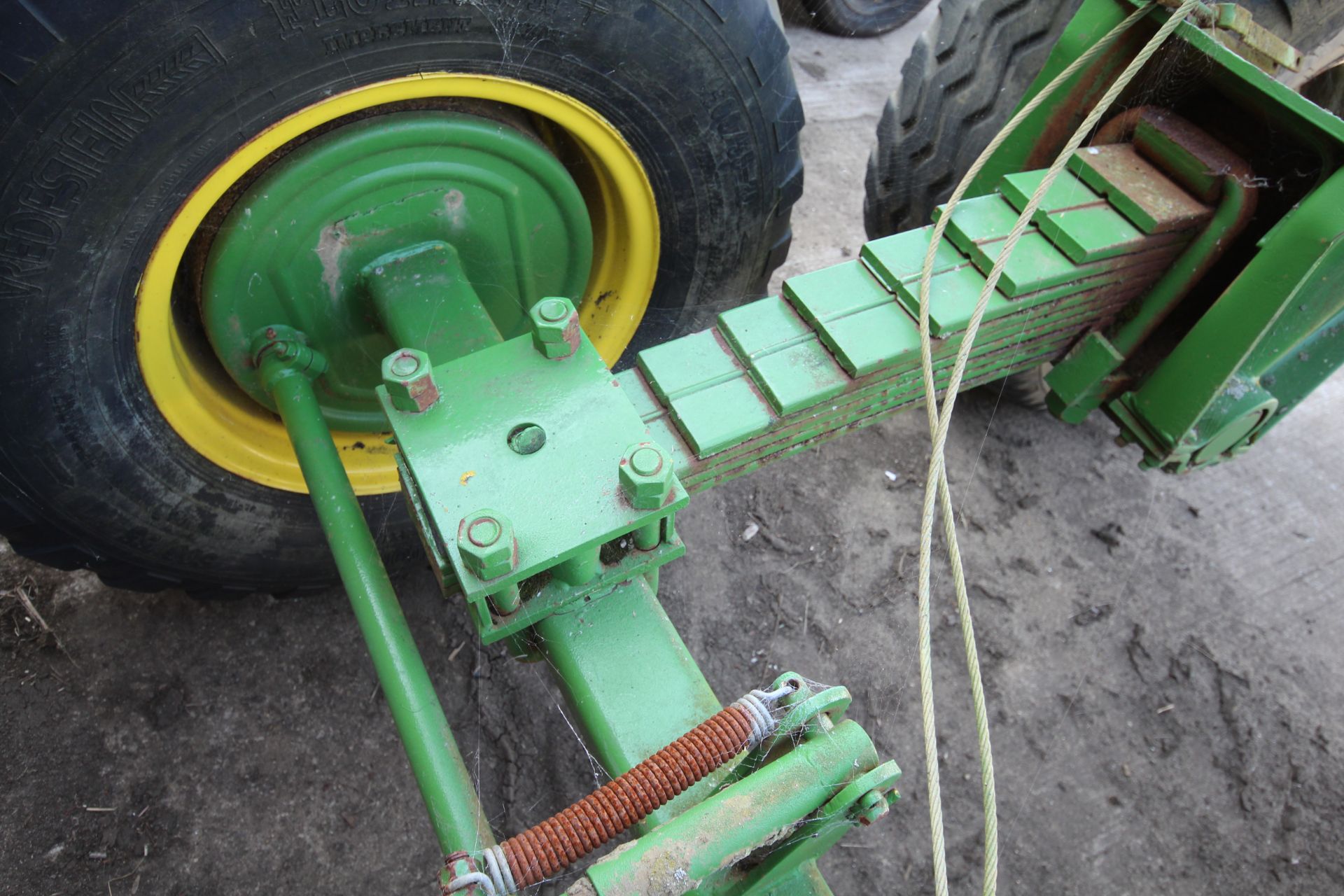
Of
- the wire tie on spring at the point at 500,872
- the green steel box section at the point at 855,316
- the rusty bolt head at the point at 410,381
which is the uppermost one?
the rusty bolt head at the point at 410,381

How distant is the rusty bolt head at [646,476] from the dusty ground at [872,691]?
3.27ft

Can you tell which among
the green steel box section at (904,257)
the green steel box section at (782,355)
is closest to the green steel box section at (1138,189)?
the green steel box section at (904,257)

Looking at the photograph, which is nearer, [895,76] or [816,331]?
[816,331]

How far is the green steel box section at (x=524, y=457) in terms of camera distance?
40.7 inches

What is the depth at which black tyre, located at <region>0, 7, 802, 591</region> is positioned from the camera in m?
1.08

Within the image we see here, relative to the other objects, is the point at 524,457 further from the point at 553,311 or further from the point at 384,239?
the point at 384,239

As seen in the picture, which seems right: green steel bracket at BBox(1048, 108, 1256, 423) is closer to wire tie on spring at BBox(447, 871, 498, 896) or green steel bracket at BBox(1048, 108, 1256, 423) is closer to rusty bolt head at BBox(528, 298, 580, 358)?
rusty bolt head at BBox(528, 298, 580, 358)

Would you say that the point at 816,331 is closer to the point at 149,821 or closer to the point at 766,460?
the point at 766,460

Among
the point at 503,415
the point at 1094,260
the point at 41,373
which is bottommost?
the point at 1094,260

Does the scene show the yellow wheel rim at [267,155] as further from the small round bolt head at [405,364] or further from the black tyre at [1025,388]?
the black tyre at [1025,388]

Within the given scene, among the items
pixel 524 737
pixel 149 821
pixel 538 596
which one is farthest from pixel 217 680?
pixel 538 596

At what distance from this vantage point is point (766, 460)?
1.39 meters

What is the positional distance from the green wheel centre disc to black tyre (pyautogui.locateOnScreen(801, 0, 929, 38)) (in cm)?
282

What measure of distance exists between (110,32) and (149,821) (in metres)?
1.47
